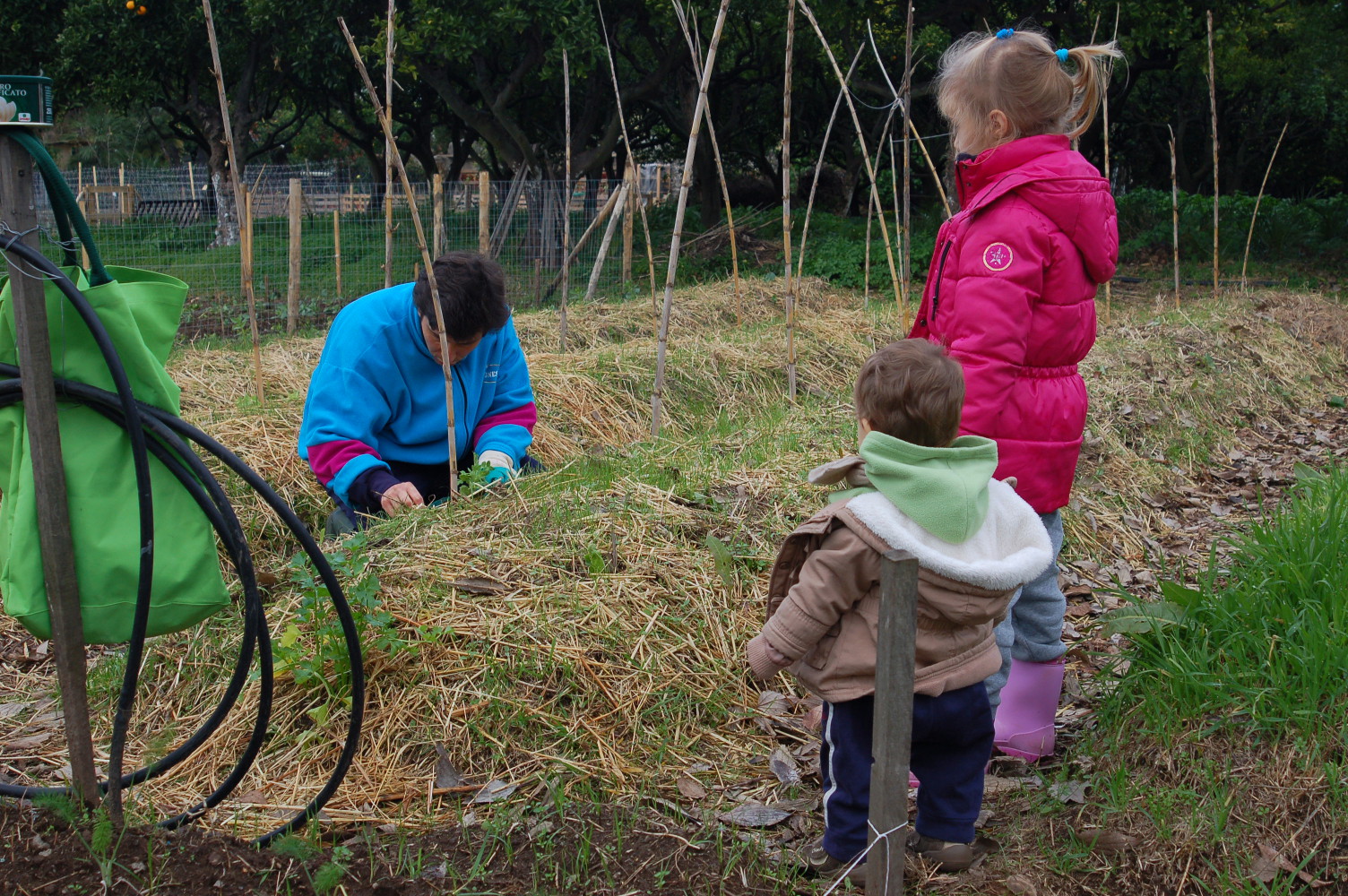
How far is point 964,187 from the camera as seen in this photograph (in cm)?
253

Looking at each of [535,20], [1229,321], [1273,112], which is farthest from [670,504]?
[1273,112]

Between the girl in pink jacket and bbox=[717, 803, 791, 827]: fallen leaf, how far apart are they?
0.57m

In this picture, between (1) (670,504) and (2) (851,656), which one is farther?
(1) (670,504)

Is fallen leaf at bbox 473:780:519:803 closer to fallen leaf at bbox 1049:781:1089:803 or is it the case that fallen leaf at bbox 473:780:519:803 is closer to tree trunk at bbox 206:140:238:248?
fallen leaf at bbox 1049:781:1089:803

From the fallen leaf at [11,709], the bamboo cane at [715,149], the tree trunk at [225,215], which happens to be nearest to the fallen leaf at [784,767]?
the fallen leaf at [11,709]

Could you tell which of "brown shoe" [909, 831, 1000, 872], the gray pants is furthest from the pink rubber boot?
"brown shoe" [909, 831, 1000, 872]

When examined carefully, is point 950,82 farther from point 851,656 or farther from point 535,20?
point 535,20

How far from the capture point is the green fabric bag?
181 centimetres

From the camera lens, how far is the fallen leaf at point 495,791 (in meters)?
2.34

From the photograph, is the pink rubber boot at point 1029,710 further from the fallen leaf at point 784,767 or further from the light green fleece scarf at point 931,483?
the light green fleece scarf at point 931,483

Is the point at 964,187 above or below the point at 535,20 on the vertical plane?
below

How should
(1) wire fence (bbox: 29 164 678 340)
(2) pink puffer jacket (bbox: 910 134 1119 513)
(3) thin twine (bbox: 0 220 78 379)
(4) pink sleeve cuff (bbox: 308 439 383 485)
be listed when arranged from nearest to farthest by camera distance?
(3) thin twine (bbox: 0 220 78 379), (2) pink puffer jacket (bbox: 910 134 1119 513), (4) pink sleeve cuff (bbox: 308 439 383 485), (1) wire fence (bbox: 29 164 678 340)

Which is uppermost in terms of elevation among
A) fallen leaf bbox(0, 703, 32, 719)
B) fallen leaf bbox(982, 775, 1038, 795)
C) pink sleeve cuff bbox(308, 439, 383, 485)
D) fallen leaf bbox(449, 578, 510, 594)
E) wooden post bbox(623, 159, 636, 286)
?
wooden post bbox(623, 159, 636, 286)

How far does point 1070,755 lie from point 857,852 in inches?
32.7
